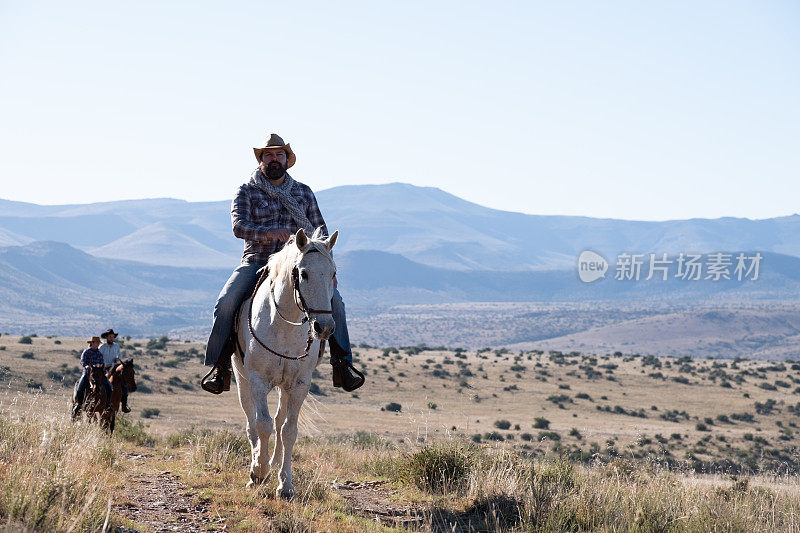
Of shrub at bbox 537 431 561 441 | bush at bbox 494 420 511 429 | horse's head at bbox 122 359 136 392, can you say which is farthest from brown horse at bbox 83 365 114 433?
bush at bbox 494 420 511 429

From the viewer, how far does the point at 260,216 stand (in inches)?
388

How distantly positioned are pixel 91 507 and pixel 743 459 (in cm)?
2979

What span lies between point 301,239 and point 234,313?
2141 mm

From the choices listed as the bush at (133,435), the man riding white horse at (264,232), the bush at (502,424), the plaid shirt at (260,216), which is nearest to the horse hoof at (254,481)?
the man riding white horse at (264,232)

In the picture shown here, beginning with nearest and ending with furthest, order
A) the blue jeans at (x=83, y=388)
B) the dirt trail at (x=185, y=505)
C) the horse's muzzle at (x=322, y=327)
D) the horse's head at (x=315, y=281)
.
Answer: the horse's muzzle at (x=322, y=327) → the horse's head at (x=315, y=281) → the dirt trail at (x=185, y=505) → the blue jeans at (x=83, y=388)

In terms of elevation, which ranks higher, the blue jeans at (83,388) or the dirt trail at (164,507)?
the dirt trail at (164,507)

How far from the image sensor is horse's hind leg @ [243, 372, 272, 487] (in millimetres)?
8625

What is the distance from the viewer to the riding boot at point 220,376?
9469 millimetres

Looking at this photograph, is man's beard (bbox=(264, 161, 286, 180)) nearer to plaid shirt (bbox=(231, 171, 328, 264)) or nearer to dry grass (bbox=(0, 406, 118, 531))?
plaid shirt (bbox=(231, 171, 328, 264))

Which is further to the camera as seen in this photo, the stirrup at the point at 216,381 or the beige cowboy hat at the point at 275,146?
the beige cowboy hat at the point at 275,146

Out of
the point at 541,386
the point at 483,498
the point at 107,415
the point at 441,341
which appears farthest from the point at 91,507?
the point at 441,341

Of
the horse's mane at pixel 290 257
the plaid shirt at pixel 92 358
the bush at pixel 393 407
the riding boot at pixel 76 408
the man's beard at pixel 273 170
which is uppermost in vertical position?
the man's beard at pixel 273 170

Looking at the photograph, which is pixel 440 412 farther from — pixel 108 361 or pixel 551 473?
pixel 551 473

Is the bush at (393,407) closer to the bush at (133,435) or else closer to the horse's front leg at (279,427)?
the bush at (133,435)
